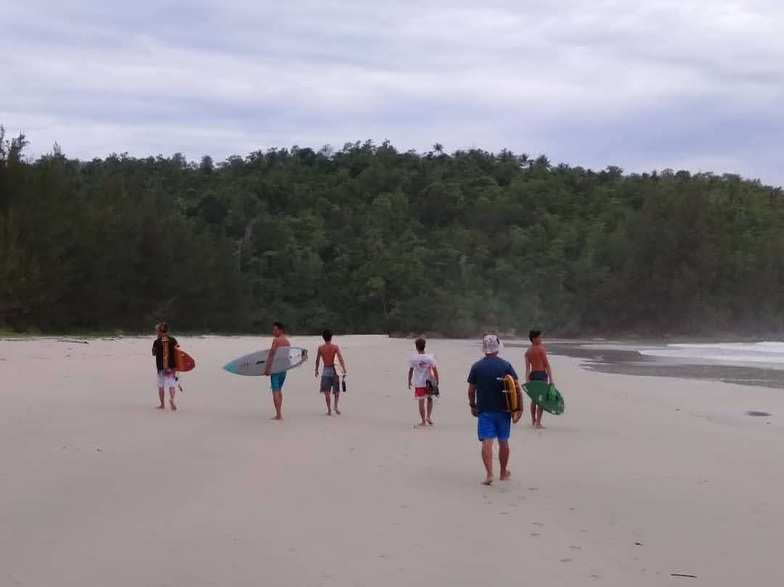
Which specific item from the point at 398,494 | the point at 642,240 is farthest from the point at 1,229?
the point at 642,240

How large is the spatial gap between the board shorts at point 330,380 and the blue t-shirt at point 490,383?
5995 mm

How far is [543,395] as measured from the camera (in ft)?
46.3

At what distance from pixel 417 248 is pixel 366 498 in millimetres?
80729

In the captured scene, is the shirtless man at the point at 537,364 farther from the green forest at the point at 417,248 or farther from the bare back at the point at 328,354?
the green forest at the point at 417,248

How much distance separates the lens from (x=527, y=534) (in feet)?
24.0

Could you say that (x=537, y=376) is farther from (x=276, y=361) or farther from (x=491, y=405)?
(x=491, y=405)

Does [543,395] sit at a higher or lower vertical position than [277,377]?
lower

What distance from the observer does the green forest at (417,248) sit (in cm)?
5916

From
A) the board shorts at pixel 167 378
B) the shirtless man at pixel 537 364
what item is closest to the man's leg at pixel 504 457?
→ the shirtless man at pixel 537 364

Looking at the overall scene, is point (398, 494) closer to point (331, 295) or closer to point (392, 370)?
point (392, 370)

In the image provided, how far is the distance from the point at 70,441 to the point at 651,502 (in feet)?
21.0

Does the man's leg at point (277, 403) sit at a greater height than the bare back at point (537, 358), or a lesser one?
lesser

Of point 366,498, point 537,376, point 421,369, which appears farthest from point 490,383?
point 537,376

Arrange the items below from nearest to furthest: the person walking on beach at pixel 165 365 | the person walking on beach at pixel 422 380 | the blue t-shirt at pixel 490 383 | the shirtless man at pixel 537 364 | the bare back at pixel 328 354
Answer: the blue t-shirt at pixel 490 383
the person walking on beach at pixel 422 380
the shirtless man at pixel 537 364
the person walking on beach at pixel 165 365
the bare back at pixel 328 354
